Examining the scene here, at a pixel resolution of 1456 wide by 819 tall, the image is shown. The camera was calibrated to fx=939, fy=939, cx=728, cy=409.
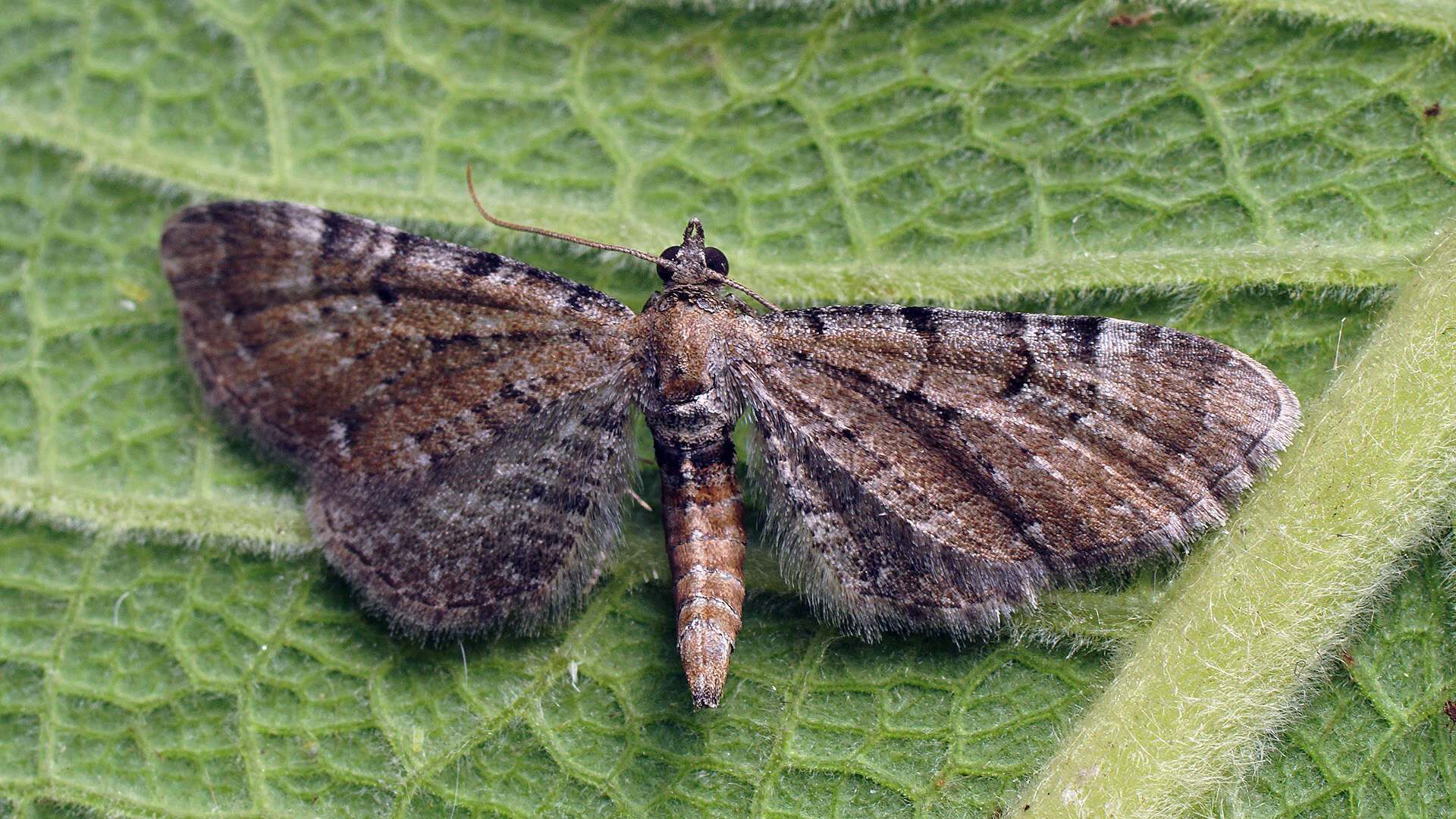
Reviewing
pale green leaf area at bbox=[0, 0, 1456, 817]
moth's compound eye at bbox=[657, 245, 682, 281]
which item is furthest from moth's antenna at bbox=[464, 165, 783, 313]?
pale green leaf area at bbox=[0, 0, 1456, 817]

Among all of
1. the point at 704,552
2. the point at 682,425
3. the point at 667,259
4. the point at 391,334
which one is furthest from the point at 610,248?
the point at 704,552

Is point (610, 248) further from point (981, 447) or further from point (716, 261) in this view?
point (981, 447)

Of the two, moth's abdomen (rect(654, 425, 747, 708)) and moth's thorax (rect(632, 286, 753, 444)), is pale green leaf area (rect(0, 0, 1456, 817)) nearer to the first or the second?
moth's abdomen (rect(654, 425, 747, 708))

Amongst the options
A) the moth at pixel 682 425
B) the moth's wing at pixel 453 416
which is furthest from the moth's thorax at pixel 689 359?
the moth's wing at pixel 453 416

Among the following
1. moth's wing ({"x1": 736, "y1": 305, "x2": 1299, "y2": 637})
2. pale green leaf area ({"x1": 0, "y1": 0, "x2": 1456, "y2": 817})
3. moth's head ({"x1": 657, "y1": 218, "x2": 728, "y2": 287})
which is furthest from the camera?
moth's head ({"x1": 657, "y1": 218, "x2": 728, "y2": 287})

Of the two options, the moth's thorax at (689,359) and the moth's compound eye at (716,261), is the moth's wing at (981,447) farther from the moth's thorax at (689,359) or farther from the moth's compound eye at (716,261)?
the moth's compound eye at (716,261)

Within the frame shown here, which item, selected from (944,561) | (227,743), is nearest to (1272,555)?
(944,561)
